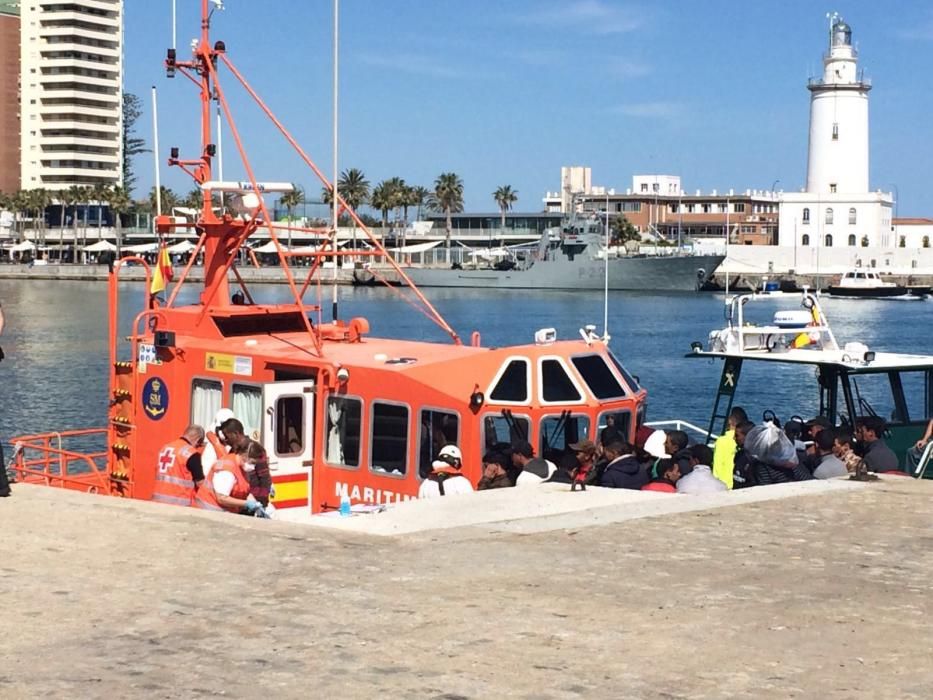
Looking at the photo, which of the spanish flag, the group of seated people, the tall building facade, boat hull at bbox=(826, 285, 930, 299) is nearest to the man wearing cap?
the group of seated people

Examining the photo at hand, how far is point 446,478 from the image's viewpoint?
13.0 metres

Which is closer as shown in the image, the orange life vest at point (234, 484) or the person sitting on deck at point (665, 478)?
the orange life vest at point (234, 484)

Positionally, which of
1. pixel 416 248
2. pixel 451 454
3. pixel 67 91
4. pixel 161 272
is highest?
pixel 67 91

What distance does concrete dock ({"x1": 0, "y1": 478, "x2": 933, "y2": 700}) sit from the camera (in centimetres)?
691

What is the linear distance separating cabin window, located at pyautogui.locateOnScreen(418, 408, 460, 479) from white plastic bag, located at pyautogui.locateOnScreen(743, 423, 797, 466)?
120 inches

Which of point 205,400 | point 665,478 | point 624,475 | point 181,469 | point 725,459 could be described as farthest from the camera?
point 205,400

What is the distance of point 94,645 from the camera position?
741cm

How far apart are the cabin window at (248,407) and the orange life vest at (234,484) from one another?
1.98 meters

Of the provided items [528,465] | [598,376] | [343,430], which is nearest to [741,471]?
[598,376]

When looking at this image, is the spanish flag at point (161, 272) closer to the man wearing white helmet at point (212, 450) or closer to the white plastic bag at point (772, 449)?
the man wearing white helmet at point (212, 450)

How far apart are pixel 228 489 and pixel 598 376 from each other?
14.0 ft

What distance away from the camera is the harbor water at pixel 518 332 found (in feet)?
133

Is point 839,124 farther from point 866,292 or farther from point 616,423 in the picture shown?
point 616,423

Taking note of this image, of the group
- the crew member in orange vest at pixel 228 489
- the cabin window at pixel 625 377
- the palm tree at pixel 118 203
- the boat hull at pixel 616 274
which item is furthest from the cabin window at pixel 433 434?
the palm tree at pixel 118 203
